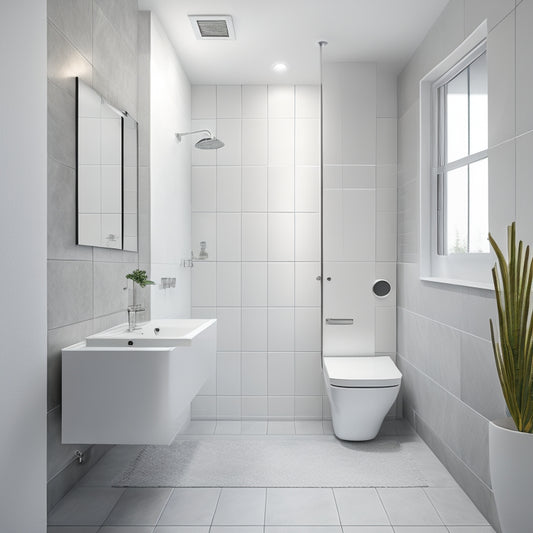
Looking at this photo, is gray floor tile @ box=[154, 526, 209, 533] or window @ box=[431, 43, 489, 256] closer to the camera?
gray floor tile @ box=[154, 526, 209, 533]

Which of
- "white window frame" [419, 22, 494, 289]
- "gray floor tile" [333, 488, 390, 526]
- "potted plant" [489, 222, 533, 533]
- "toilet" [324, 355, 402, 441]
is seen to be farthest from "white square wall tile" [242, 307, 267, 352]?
"potted plant" [489, 222, 533, 533]

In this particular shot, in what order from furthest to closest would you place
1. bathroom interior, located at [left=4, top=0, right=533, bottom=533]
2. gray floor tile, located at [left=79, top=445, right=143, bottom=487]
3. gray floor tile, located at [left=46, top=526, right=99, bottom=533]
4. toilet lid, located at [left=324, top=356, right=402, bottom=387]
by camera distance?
toilet lid, located at [left=324, top=356, right=402, bottom=387]
gray floor tile, located at [left=79, top=445, right=143, bottom=487]
gray floor tile, located at [left=46, top=526, right=99, bottom=533]
bathroom interior, located at [left=4, top=0, right=533, bottom=533]

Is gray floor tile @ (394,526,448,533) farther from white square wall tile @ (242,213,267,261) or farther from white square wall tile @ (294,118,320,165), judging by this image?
white square wall tile @ (294,118,320,165)

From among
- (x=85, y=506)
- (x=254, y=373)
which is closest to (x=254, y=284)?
(x=254, y=373)

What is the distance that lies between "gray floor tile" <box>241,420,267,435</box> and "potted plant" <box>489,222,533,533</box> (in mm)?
2062

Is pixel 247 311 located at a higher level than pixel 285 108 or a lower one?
lower

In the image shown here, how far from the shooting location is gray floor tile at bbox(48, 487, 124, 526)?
2.15 m

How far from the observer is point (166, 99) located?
3.23 m

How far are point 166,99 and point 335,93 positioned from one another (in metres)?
1.21

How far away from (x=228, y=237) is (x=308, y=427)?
1536mm

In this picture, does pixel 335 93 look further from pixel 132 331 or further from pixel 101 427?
pixel 101 427

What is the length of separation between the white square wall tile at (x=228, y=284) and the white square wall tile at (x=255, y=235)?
0.15 meters

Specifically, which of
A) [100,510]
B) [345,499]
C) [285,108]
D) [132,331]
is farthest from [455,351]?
[285,108]

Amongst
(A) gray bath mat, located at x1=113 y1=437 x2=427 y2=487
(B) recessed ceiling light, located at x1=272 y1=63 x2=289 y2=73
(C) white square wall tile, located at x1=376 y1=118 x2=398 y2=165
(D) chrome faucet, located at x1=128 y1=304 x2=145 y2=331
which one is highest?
(B) recessed ceiling light, located at x1=272 y1=63 x2=289 y2=73
